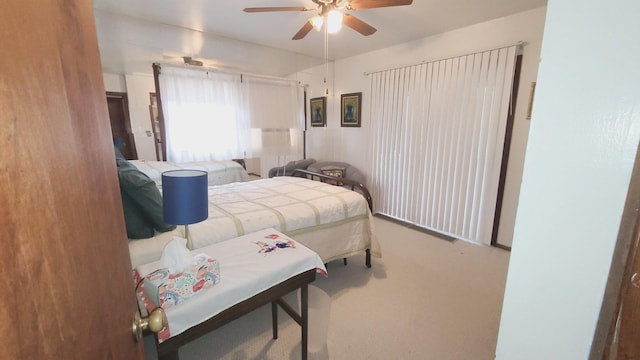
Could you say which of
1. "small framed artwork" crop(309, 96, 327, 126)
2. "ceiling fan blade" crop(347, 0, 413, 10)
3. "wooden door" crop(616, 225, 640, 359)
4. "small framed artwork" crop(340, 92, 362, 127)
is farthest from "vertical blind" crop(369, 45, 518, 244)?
"wooden door" crop(616, 225, 640, 359)

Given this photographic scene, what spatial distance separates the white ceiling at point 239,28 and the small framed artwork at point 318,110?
0.90m

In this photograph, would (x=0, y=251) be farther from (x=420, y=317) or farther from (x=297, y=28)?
(x=297, y=28)

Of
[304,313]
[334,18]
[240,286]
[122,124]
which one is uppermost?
[334,18]

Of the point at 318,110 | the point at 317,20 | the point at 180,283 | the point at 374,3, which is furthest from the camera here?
the point at 318,110

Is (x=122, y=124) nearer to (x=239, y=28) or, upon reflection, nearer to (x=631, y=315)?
(x=239, y=28)

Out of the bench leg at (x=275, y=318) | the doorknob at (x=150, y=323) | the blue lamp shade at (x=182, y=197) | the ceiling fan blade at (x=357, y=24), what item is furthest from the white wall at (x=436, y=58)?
the doorknob at (x=150, y=323)

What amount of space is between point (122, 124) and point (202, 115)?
175 cm

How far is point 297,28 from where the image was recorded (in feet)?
9.62

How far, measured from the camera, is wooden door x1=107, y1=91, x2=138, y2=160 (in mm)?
3763

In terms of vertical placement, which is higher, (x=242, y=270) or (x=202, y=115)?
(x=202, y=115)

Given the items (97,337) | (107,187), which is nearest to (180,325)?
(97,337)

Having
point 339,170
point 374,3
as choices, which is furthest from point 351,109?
point 374,3

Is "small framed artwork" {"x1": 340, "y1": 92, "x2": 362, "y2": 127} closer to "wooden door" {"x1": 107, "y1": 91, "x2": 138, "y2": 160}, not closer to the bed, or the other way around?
the bed

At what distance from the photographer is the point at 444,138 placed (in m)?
3.23
